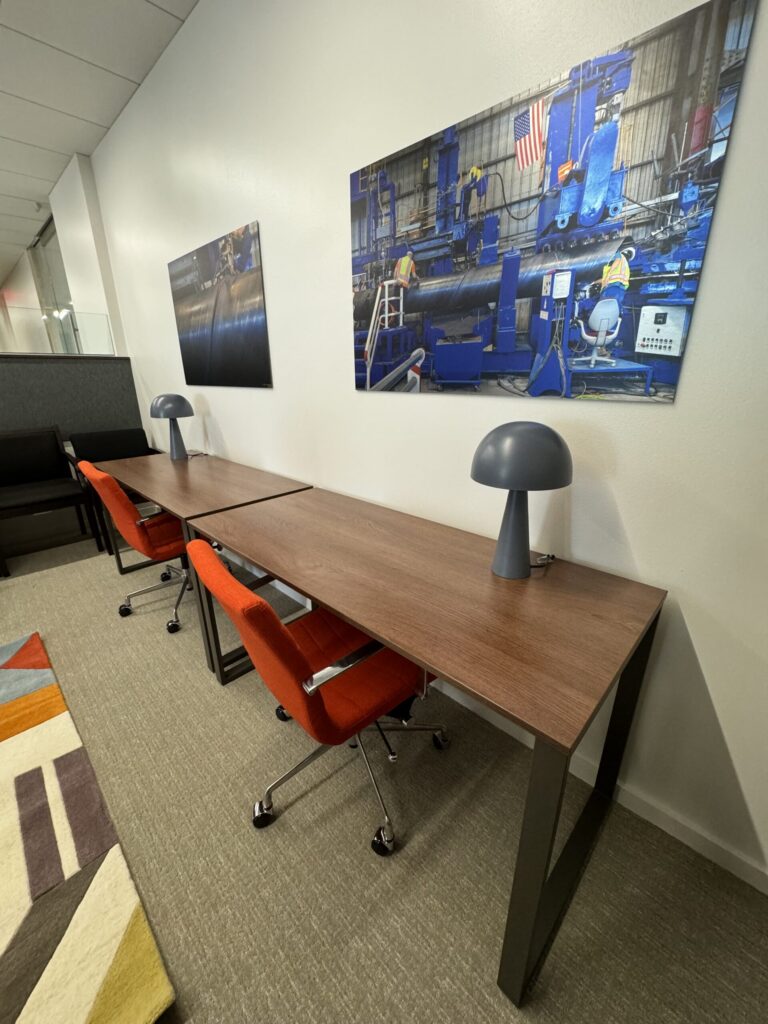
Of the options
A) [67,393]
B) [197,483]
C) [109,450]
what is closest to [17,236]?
[67,393]

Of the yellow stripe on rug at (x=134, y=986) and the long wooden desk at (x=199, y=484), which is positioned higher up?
the long wooden desk at (x=199, y=484)

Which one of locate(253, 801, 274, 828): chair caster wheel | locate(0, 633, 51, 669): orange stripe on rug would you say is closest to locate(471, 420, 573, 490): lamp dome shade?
locate(253, 801, 274, 828): chair caster wheel

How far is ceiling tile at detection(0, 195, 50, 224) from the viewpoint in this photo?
13.3 ft

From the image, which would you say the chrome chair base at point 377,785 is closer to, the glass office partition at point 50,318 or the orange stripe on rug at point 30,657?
the orange stripe on rug at point 30,657

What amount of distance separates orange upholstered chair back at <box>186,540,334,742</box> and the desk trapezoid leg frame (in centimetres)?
49

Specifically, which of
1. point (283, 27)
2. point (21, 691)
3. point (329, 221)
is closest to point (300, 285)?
point (329, 221)

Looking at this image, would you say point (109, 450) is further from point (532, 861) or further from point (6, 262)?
point (6, 262)

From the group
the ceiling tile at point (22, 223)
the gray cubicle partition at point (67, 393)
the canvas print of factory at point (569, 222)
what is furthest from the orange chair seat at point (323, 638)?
the ceiling tile at point (22, 223)

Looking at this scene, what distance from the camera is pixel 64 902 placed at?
3.51ft

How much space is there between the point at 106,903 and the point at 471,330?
75.7 inches

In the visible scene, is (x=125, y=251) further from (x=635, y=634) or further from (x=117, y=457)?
(x=635, y=634)

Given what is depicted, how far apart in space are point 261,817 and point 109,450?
3123mm

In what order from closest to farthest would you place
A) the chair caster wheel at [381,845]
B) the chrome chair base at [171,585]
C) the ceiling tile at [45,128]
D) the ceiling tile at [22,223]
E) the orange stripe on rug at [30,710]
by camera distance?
the chair caster wheel at [381,845] < the orange stripe on rug at [30,710] < the chrome chair base at [171,585] < the ceiling tile at [45,128] < the ceiling tile at [22,223]

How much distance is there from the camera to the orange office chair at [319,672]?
0.86 m
